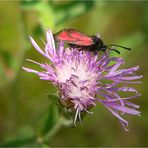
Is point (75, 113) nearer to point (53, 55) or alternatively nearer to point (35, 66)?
point (53, 55)

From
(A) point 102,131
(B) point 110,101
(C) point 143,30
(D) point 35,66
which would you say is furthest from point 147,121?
(B) point 110,101

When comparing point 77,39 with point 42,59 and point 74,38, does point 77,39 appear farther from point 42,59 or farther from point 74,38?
point 42,59

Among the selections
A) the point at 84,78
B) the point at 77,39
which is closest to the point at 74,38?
the point at 77,39

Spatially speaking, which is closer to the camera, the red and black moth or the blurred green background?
the red and black moth

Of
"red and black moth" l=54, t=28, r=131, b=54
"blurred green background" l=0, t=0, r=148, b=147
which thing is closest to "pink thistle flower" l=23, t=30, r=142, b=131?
"red and black moth" l=54, t=28, r=131, b=54

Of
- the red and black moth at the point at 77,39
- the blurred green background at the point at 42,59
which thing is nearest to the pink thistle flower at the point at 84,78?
the red and black moth at the point at 77,39

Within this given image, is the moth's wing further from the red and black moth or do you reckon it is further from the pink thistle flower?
the pink thistle flower
